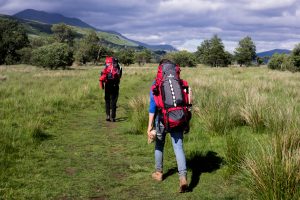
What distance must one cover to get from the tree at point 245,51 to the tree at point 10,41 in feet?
172

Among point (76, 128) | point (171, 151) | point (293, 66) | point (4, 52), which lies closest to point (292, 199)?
point (171, 151)

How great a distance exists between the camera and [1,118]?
981 cm

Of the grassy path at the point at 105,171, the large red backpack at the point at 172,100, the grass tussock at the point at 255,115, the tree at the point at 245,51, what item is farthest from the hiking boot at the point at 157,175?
the tree at the point at 245,51

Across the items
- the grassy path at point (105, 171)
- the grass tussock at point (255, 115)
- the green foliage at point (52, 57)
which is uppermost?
the green foliage at point (52, 57)

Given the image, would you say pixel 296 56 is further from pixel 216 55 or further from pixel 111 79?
pixel 111 79

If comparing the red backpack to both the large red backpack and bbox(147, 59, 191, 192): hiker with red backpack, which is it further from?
the large red backpack

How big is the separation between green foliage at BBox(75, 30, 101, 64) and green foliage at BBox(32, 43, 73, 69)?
29243 millimetres

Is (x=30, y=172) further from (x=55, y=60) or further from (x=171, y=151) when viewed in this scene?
(x=55, y=60)

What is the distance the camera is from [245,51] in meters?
88.3

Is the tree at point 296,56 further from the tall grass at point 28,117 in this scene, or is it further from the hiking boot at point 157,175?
the hiking boot at point 157,175

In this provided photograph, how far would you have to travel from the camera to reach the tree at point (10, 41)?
6656 cm

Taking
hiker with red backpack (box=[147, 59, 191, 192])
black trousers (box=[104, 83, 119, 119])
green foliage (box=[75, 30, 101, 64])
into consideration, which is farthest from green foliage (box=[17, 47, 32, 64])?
hiker with red backpack (box=[147, 59, 191, 192])

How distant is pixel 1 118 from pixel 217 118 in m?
6.16

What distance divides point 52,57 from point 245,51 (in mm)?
56334
